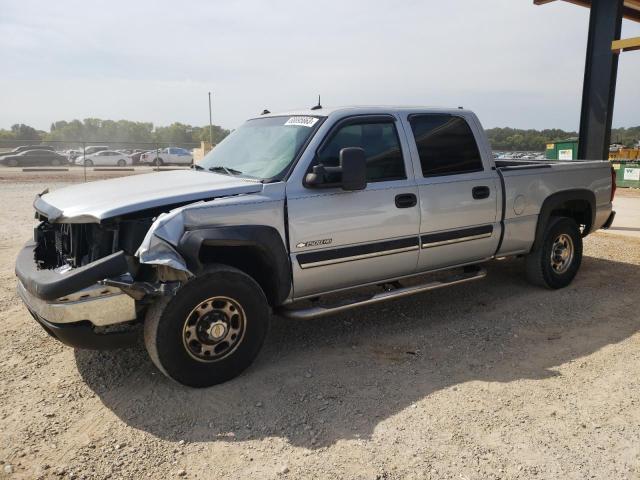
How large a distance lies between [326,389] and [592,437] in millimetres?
1676

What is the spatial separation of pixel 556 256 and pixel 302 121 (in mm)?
3464

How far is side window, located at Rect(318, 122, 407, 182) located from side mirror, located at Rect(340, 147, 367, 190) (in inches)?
13.5

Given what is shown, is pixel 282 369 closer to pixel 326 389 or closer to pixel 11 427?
pixel 326 389

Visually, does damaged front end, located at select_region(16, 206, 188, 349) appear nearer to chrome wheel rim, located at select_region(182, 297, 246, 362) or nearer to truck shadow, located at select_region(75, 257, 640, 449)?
chrome wheel rim, located at select_region(182, 297, 246, 362)

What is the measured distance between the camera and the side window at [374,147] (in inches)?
167

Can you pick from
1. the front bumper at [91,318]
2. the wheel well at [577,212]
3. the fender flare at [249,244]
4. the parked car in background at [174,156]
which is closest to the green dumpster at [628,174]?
the wheel well at [577,212]

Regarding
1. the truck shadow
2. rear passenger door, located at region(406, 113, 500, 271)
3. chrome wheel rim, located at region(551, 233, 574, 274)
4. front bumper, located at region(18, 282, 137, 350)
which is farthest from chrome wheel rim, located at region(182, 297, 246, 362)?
chrome wheel rim, located at region(551, 233, 574, 274)

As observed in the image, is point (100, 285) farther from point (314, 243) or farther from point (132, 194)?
point (314, 243)

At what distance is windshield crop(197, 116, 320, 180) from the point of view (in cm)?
418

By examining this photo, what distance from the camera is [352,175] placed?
388 centimetres

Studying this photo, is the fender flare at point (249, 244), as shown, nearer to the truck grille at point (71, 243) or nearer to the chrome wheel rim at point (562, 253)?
the truck grille at point (71, 243)

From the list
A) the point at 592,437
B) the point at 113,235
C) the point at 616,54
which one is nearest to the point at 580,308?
the point at 592,437

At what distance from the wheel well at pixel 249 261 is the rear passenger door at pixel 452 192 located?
147 cm

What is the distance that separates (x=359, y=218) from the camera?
4207mm
